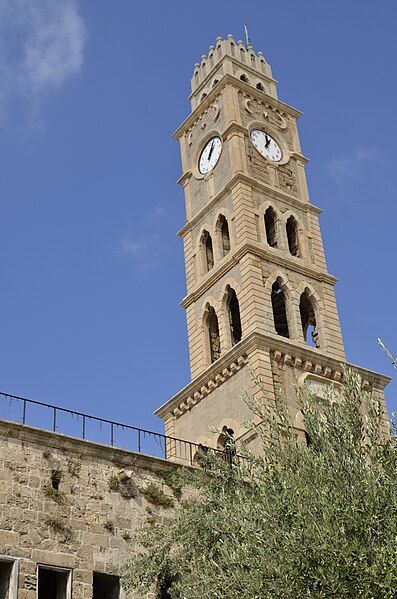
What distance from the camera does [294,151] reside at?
131 ft

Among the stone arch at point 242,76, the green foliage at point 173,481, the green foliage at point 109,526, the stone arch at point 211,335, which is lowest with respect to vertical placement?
the green foliage at point 109,526

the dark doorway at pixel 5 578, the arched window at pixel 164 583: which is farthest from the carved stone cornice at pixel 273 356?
the dark doorway at pixel 5 578

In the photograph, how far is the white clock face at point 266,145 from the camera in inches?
1521

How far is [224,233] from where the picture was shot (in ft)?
123

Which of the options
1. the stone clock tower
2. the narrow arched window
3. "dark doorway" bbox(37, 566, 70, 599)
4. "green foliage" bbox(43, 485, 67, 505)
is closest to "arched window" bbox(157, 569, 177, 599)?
"dark doorway" bbox(37, 566, 70, 599)

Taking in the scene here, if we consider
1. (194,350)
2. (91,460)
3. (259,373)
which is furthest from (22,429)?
(194,350)

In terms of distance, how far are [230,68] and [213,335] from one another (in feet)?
42.6

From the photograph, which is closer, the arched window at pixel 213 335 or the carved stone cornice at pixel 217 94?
the arched window at pixel 213 335

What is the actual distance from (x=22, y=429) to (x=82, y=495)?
210 centimetres

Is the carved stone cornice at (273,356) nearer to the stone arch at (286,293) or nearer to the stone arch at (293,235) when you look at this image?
the stone arch at (286,293)

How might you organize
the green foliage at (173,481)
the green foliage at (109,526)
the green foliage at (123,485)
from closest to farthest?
1. the green foliage at (109,526)
2. the green foliage at (123,485)
3. the green foliage at (173,481)

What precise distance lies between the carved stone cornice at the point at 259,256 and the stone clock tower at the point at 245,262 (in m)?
0.05

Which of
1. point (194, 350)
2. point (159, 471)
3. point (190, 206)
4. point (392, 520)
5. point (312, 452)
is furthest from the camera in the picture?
point (190, 206)

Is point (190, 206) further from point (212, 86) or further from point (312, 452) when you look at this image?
point (312, 452)
